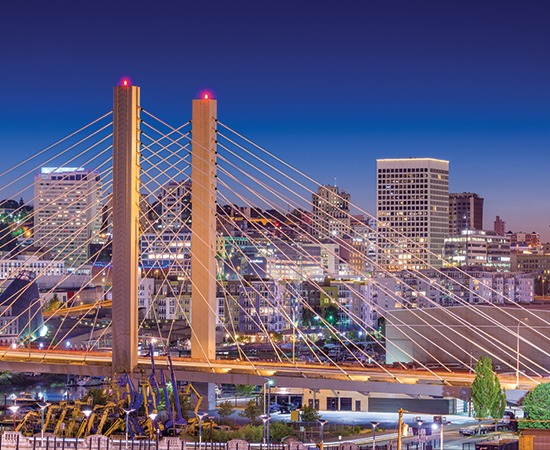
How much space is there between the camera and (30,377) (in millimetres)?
45625

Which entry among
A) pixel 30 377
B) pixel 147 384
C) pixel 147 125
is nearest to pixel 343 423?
pixel 147 384

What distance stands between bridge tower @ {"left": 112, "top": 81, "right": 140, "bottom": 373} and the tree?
6122 millimetres

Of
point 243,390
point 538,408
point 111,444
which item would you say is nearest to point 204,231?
point 111,444

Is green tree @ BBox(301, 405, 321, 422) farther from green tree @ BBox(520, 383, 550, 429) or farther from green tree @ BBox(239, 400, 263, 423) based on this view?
green tree @ BBox(520, 383, 550, 429)

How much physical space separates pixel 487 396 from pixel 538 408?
16.3 ft

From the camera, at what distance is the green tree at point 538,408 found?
1853 cm

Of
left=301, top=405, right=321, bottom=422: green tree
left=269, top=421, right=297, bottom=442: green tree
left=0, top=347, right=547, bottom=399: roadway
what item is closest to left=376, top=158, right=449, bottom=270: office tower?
left=301, top=405, right=321, bottom=422: green tree

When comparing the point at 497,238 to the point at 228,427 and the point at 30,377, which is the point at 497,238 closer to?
the point at 30,377

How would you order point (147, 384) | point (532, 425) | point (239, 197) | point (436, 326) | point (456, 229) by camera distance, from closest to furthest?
point (532, 425), point (147, 384), point (239, 197), point (436, 326), point (456, 229)

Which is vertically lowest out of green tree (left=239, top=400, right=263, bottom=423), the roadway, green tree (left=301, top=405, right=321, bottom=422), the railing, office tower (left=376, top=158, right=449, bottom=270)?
green tree (left=239, top=400, right=263, bottom=423)

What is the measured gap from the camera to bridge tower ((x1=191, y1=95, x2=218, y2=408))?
2598 cm

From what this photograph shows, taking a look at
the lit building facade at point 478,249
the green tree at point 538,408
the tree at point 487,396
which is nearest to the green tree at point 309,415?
the tree at point 487,396

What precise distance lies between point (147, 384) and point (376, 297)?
42694mm

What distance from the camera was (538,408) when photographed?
62.0 ft
